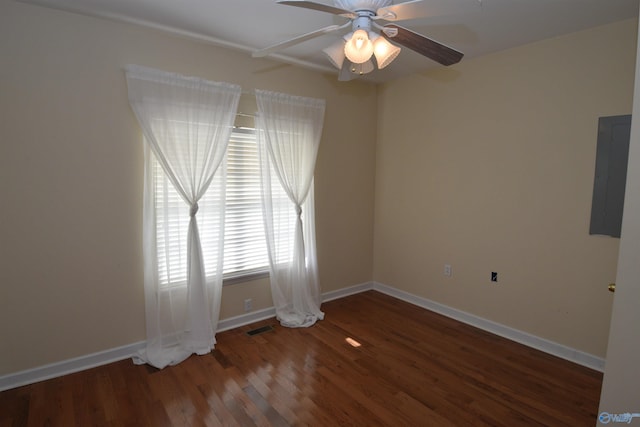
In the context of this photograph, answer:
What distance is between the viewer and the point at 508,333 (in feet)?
10.3

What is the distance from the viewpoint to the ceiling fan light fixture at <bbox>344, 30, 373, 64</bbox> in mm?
1661

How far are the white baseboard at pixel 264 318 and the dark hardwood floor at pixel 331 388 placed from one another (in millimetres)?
69

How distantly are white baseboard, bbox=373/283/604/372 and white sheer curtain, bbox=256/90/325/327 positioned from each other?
1.18 meters

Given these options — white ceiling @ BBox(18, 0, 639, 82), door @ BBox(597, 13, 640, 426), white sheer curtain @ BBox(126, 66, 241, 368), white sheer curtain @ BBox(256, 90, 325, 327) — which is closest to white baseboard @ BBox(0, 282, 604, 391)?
white sheer curtain @ BBox(126, 66, 241, 368)

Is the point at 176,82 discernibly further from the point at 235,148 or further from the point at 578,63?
the point at 578,63

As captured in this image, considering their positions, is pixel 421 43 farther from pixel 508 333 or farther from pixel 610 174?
pixel 508 333

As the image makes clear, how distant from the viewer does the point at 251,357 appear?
109 inches

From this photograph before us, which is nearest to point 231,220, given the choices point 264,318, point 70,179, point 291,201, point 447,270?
point 291,201

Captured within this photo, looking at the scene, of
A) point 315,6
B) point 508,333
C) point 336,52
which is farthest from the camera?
point 508,333

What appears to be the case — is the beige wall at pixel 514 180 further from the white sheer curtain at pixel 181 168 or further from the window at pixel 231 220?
the white sheer curtain at pixel 181 168

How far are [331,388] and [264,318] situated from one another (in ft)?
4.18

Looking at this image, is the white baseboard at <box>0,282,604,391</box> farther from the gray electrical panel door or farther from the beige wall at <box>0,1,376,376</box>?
the gray electrical panel door

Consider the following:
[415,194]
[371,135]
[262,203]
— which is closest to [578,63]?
[415,194]

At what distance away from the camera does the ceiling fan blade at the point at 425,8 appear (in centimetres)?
147
